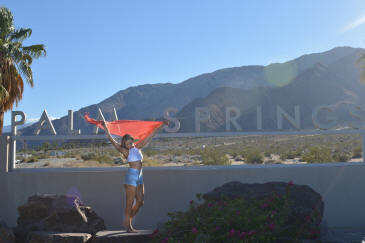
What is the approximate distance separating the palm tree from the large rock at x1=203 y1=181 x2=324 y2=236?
786 cm

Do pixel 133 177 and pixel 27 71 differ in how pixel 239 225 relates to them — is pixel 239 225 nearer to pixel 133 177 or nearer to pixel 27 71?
pixel 133 177

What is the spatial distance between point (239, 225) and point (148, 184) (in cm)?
487

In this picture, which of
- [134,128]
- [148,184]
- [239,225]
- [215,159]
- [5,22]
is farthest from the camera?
[215,159]

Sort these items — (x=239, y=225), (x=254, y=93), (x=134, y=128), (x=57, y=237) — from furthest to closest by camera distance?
(x=254, y=93) < (x=134, y=128) < (x=57, y=237) < (x=239, y=225)

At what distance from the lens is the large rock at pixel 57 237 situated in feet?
21.4

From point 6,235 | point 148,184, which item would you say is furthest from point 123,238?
point 148,184

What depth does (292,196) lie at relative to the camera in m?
6.86

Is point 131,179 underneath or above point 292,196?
above

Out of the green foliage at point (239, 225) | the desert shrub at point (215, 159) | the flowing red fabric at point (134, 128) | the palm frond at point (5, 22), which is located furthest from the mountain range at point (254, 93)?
the palm frond at point (5, 22)

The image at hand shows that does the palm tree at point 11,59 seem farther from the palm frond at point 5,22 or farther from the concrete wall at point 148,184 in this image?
the concrete wall at point 148,184

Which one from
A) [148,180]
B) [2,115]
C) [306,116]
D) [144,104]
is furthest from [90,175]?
[144,104]

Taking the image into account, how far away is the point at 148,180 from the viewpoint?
9836mm

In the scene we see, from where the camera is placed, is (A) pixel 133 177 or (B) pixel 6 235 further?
(A) pixel 133 177

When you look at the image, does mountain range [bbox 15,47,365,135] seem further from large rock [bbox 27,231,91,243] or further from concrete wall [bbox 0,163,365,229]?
large rock [bbox 27,231,91,243]
